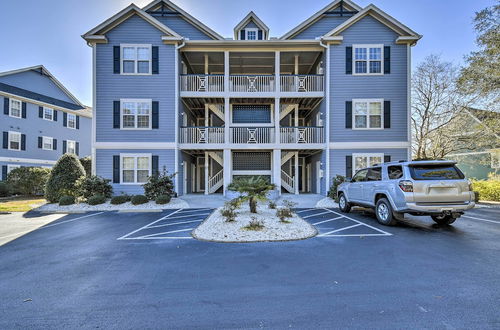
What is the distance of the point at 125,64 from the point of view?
13891 mm

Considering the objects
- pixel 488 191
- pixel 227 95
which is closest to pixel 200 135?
pixel 227 95

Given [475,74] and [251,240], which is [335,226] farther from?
[475,74]

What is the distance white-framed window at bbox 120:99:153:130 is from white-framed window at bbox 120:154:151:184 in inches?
70.3

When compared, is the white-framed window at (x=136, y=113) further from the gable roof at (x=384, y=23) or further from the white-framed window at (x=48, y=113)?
A: the white-framed window at (x=48, y=113)

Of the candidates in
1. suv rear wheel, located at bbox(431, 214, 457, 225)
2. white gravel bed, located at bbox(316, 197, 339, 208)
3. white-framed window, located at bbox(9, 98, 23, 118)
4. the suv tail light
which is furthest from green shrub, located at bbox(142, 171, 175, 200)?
white-framed window, located at bbox(9, 98, 23, 118)

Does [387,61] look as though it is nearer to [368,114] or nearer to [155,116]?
[368,114]

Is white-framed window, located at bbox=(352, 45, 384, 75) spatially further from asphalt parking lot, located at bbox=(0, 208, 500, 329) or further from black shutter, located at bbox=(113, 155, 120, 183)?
black shutter, located at bbox=(113, 155, 120, 183)

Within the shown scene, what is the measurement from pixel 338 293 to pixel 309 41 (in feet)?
47.0

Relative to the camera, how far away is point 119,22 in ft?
45.4

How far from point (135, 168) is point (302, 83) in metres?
11.6

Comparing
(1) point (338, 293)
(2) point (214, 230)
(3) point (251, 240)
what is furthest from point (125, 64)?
(1) point (338, 293)

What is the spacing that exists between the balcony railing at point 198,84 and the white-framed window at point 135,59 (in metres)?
2.16

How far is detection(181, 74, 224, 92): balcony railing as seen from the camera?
47.5ft

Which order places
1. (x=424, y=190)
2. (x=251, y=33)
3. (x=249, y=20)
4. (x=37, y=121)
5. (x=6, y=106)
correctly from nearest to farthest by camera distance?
(x=424, y=190) < (x=249, y=20) < (x=251, y=33) < (x=6, y=106) < (x=37, y=121)
